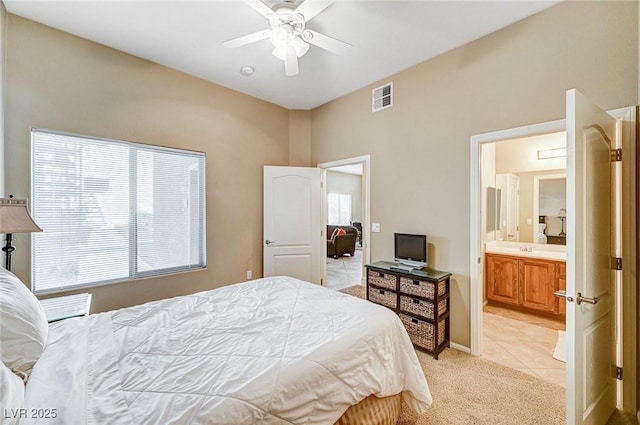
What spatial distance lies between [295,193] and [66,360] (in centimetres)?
317

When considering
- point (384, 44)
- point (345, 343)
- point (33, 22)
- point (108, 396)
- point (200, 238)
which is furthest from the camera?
point (200, 238)

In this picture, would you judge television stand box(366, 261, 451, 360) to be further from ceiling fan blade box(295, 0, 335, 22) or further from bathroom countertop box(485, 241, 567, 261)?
ceiling fan blade box(295, 0, 335, 22)

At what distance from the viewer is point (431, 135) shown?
3012 mm

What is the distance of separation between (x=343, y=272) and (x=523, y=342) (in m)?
3.48

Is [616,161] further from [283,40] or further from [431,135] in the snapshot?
[283,40]

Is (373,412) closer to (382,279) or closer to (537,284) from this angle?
(382,279)

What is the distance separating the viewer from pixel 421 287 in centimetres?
270

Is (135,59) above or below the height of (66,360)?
above

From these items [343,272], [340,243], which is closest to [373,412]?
[343,272]

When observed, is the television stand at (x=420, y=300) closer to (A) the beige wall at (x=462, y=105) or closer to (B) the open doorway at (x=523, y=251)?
(A) the beige wall at (x=462, y=105)

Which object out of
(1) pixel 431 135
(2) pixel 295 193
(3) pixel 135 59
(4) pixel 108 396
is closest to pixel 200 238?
(2) pixel 295 193


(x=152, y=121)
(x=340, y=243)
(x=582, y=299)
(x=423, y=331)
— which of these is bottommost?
(x=423, y=331)

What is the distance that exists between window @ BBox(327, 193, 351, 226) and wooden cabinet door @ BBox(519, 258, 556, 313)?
692 centimetres

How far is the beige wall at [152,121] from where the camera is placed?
234 cm
